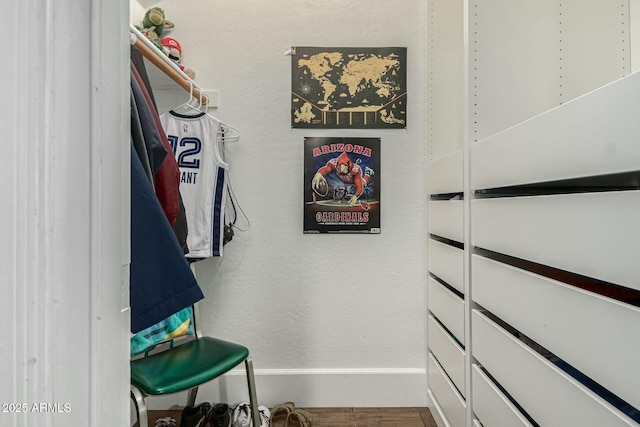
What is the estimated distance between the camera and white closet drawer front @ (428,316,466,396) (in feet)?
3.95

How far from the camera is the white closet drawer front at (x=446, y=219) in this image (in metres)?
1.24

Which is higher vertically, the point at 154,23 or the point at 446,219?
the point at 154,23

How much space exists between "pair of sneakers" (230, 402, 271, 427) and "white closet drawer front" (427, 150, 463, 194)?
128cm

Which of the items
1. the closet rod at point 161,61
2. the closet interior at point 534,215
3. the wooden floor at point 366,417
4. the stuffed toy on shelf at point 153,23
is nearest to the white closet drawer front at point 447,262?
the closet interior at point 534,215

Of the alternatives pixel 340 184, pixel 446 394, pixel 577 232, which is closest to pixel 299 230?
pixel 340 184

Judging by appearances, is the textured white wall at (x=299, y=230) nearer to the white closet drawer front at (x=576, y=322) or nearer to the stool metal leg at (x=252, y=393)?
the stool metal leg at (x=252, y=393)

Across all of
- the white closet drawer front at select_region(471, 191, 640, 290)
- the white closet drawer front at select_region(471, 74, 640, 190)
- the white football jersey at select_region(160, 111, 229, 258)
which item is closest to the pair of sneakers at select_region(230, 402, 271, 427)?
the white football jersey at select_region(160, 111, 229, 258)

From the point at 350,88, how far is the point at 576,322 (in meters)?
1.39

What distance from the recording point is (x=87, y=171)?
0.41 m

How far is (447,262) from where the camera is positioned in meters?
1.37

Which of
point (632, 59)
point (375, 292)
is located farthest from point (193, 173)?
point (632, 59)

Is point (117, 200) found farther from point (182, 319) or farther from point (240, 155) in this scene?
point (240, 155)

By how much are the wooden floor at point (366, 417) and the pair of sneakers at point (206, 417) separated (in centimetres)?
18

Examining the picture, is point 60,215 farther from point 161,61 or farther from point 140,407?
point 161,61
